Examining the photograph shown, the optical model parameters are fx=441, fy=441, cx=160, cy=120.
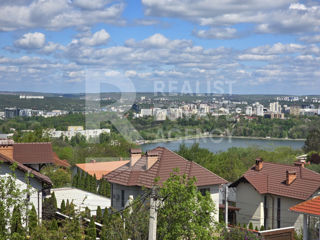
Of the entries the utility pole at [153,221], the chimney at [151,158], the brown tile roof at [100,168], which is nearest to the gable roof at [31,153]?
the chimney at [151,158]

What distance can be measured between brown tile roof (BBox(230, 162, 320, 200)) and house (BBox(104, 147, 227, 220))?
263 centimetres

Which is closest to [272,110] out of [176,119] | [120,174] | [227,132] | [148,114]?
[227,132]

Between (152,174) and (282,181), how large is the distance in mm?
5703

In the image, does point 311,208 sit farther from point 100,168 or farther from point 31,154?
point 100,168

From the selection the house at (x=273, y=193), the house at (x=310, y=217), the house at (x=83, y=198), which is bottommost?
the house at (x=83, y=198)

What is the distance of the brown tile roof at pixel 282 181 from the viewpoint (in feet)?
55.1

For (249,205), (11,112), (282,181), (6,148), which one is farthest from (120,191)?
(11,112)

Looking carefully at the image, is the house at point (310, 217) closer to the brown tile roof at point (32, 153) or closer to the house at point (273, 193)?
the house at point (273, 193)

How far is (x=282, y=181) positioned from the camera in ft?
58.7

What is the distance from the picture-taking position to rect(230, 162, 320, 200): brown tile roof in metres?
16.8

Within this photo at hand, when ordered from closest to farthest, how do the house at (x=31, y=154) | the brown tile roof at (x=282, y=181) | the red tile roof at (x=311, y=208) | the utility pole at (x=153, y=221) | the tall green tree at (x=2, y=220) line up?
the utility pole at (x=153, y=221) → the tall green tree at (x=2, y=220) → the red tile roof at (x=311, y=208) → the house at (x=31, y=154) → the brown tile roof at (x=282, y=181)

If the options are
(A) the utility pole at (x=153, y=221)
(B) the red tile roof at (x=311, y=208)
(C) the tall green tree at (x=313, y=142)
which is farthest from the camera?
(C) the tall green tree at (x=313, y=142)

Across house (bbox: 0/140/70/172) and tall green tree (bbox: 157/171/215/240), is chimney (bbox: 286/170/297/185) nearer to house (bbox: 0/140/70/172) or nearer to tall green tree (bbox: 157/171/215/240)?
house (bbox: 0/140/70/172)

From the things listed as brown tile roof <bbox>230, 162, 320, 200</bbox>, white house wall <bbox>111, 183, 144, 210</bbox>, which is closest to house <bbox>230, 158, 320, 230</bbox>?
brown tile roof <bbox>230, 162, 320, 200</bbox>
